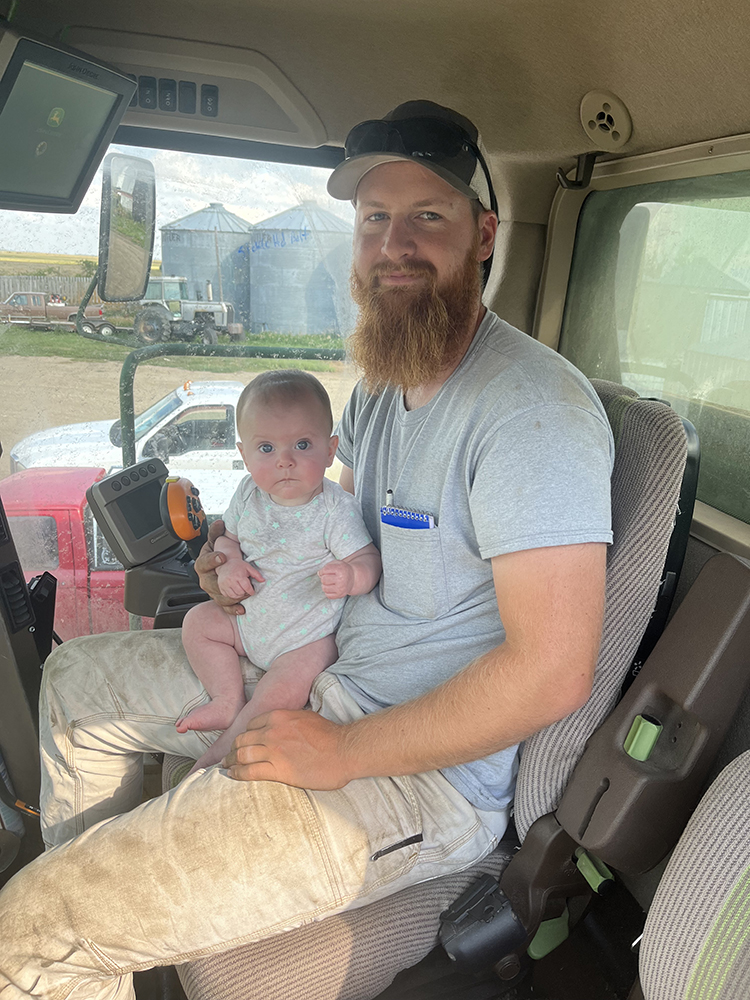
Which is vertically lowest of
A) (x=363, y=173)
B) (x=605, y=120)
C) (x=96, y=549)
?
(x=96, y=549)

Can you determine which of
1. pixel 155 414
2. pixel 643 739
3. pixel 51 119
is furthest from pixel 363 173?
pixel 643 739

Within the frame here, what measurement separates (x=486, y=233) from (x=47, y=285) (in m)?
1.28

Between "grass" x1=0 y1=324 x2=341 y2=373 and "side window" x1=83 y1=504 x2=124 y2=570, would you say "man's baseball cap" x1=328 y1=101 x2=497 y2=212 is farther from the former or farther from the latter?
"side window" x1=83 y1=504 x2=124 y2=570

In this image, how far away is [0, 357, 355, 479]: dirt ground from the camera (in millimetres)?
2293

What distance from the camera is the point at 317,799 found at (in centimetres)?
142

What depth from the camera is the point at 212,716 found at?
175cm

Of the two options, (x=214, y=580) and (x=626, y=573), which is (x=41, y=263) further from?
(x=626, y=573)

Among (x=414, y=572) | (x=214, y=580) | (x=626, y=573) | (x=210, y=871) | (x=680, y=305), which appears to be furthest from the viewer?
(x=680, y=305)

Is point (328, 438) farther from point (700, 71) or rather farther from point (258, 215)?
point (700, 71)

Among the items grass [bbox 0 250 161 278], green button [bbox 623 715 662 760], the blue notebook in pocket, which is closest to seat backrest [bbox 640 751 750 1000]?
green button [bbox 623 715 662 760]

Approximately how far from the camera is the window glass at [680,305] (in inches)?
75.3

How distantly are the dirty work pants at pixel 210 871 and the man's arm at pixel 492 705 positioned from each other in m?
0.06

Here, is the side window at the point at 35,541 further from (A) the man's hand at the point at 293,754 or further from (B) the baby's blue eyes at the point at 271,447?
(A) the man's hand at the point at 293,754

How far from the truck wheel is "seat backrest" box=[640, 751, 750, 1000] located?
1922 mm
